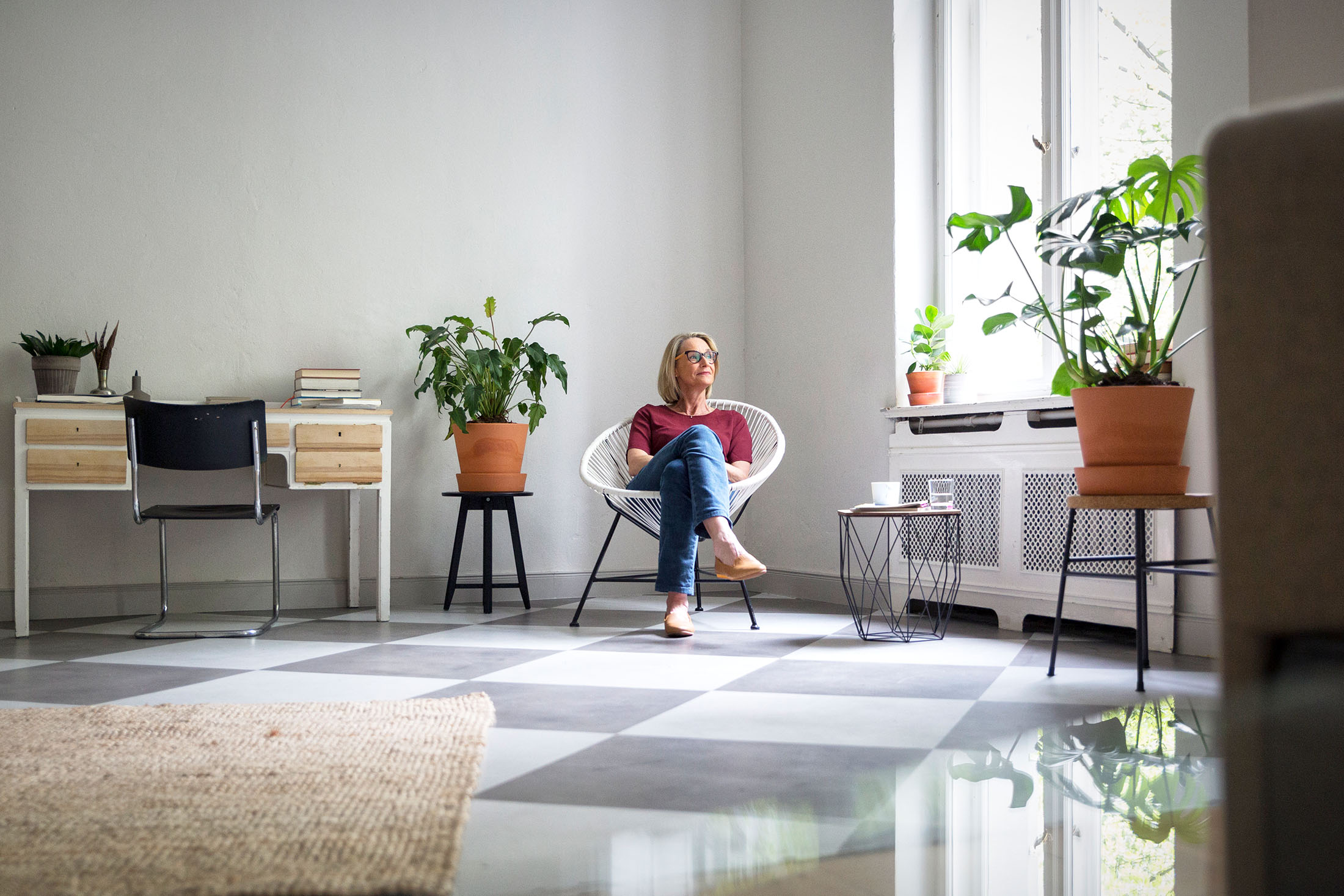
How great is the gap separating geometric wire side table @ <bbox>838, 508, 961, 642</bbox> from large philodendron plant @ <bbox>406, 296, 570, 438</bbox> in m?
1.32

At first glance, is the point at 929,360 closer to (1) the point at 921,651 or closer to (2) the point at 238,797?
(1) the point at 921,651

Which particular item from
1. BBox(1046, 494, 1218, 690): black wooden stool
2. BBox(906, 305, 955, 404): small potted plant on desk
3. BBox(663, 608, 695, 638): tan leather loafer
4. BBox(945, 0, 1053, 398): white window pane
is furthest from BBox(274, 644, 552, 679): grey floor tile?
BBox(945, 0, 1053, 398): white window pane

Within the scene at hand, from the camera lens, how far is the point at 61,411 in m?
3.23

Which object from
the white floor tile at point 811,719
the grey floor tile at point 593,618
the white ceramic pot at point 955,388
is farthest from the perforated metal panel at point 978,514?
the white floor tile at point 811,719

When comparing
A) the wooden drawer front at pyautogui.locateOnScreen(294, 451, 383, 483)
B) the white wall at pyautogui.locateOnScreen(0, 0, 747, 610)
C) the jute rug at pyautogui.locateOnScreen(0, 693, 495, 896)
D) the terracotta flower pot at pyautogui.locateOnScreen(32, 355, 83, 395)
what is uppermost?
the white wall at pyautogui.locateOnScreen(0, 0, 747, 610)

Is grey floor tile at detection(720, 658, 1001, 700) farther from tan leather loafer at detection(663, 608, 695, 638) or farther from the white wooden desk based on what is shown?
the white wooden desk

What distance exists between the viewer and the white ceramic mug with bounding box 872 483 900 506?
2.88 m

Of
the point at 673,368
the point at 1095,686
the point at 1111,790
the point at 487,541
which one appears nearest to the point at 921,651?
the point at 1095,686

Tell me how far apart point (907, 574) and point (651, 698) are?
1.70 meters

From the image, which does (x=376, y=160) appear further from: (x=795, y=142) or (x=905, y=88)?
(x=905, y=88)

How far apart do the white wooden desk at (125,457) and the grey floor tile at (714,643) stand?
3.26ft

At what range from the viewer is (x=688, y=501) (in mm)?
3146

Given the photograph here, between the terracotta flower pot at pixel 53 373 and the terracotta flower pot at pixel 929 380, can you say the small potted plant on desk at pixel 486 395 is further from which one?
the terracotta flower pot at pixel 929 380

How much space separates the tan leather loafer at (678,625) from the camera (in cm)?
307
